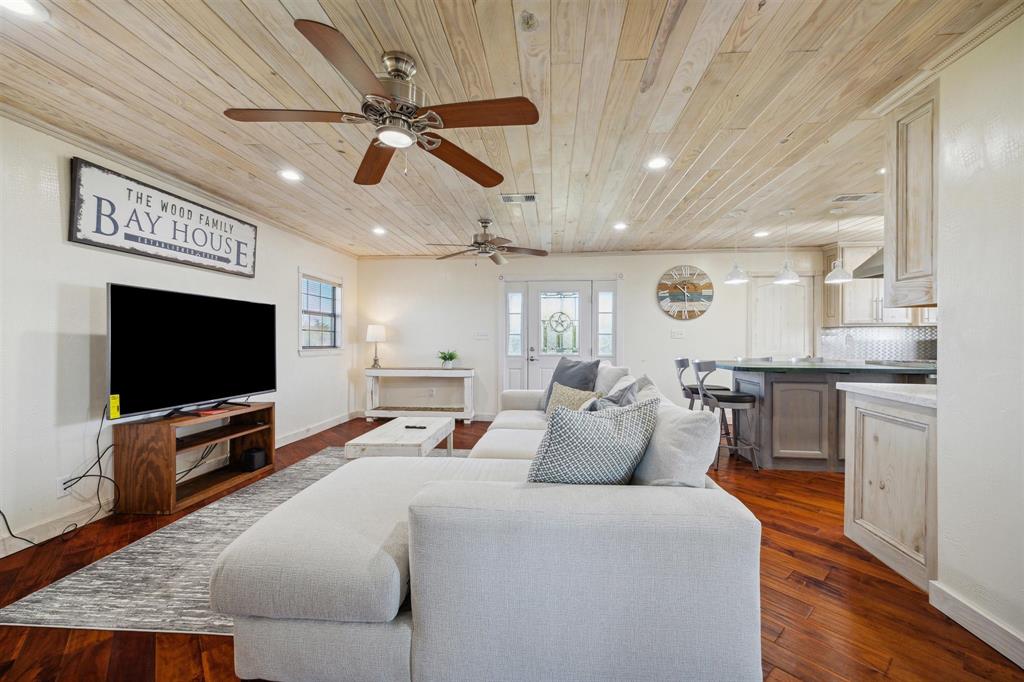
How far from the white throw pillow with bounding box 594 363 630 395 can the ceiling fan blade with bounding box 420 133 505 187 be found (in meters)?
1.67

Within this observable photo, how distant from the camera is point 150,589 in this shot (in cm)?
184

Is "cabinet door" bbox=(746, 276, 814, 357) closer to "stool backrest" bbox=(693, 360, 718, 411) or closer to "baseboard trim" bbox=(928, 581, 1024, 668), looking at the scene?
"stool backrest" bbox=(693, 360, 718, 411)

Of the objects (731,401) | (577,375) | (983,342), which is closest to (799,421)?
(731,401)

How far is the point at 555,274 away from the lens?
5855 mm

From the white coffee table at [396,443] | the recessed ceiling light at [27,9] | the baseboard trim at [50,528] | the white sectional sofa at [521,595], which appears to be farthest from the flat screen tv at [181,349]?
the white sectional sofa at [521,595]

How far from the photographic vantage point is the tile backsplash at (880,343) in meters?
5.11

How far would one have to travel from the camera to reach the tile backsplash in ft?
16.8

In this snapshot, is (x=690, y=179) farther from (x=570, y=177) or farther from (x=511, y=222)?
(x=511, y=222)

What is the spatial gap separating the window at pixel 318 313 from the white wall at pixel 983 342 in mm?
5235

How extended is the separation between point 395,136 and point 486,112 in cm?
43

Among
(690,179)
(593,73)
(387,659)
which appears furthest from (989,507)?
(690,179)

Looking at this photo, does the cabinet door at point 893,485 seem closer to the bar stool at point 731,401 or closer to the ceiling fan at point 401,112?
the bar stool at point 731,401

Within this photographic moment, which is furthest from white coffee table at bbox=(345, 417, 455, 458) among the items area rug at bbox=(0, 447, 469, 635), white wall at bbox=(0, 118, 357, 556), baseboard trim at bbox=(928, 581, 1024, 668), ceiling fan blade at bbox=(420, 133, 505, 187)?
baseboard trim at bbox=(928, 581, 1024, 668)

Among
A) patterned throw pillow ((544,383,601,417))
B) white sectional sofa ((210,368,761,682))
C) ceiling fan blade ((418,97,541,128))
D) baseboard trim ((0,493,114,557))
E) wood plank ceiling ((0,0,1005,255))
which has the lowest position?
baseboard trim ((0,493,114,557))
